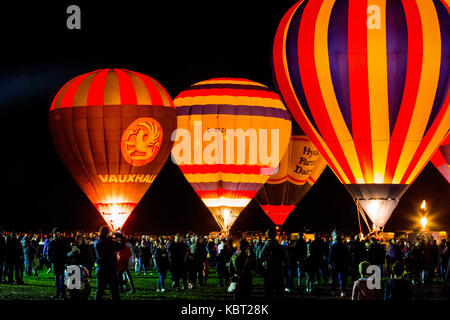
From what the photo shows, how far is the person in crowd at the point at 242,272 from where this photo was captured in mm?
10875

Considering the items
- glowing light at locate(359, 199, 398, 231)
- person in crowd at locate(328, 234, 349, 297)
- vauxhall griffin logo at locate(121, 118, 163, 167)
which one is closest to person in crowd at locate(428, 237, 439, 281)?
glowing light at locate(359, 199, 398, 231)

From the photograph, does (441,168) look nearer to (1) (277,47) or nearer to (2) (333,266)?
(1) (277,47)

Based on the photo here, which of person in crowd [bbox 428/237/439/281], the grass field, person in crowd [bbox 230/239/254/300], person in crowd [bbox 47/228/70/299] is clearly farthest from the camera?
person in crowd [bbox 428/237/439/281]

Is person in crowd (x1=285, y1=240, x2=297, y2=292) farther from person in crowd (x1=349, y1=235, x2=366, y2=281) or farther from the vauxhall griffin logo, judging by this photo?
the vauxhall griffin logo

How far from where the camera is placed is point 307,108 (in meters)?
22.0

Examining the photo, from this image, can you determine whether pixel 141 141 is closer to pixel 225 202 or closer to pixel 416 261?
pixel 225 202

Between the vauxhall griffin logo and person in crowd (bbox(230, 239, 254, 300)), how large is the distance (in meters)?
17.0

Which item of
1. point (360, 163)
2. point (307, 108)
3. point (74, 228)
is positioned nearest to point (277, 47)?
point (307, 108)

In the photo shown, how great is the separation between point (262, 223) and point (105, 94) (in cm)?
3626

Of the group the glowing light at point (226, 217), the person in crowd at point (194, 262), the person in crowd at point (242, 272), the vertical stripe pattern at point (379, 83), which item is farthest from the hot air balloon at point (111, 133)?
the person in crowd at point (242, 272)

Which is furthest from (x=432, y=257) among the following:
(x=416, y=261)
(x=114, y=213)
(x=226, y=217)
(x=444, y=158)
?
(x=226, y=217)

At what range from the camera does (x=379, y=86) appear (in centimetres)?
2114

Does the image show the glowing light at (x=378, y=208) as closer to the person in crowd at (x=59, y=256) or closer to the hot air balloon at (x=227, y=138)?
the hot air balloon at (x=227, y=138)

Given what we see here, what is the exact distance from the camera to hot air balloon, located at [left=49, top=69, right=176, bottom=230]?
89.7 feet
